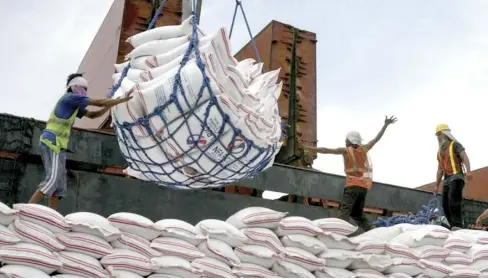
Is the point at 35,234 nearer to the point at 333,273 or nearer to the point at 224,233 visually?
the point at 224,233

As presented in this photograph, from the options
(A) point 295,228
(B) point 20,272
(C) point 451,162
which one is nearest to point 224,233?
(A) point 295,228

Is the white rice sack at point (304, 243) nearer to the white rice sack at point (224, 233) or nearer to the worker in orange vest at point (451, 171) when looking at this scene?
the white rice sack at point (224, 233)

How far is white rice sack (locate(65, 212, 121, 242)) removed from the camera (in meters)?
4.25

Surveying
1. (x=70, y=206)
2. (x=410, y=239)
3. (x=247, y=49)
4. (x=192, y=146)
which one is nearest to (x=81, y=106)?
(x=192, y=146)

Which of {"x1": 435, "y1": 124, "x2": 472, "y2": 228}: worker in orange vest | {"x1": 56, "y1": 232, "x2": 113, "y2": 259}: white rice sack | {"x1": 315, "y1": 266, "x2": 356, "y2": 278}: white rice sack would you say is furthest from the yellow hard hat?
{"x1": 56, "y1": 232, "x2": 113, "y2": 259}: white rice sack

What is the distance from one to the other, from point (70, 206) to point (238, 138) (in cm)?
333

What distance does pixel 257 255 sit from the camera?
4598 millimetres

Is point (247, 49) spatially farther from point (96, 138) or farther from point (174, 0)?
point (96, 138)

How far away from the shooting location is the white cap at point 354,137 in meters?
6.82

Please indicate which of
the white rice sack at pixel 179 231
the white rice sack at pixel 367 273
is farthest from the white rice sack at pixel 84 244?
the white rice sack at pixel 367 273

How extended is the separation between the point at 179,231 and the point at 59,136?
1.60 m

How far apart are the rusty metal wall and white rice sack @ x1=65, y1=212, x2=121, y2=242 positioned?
18.3 feet

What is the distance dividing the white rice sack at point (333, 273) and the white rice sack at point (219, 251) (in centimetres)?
65

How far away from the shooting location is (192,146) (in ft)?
15.0
